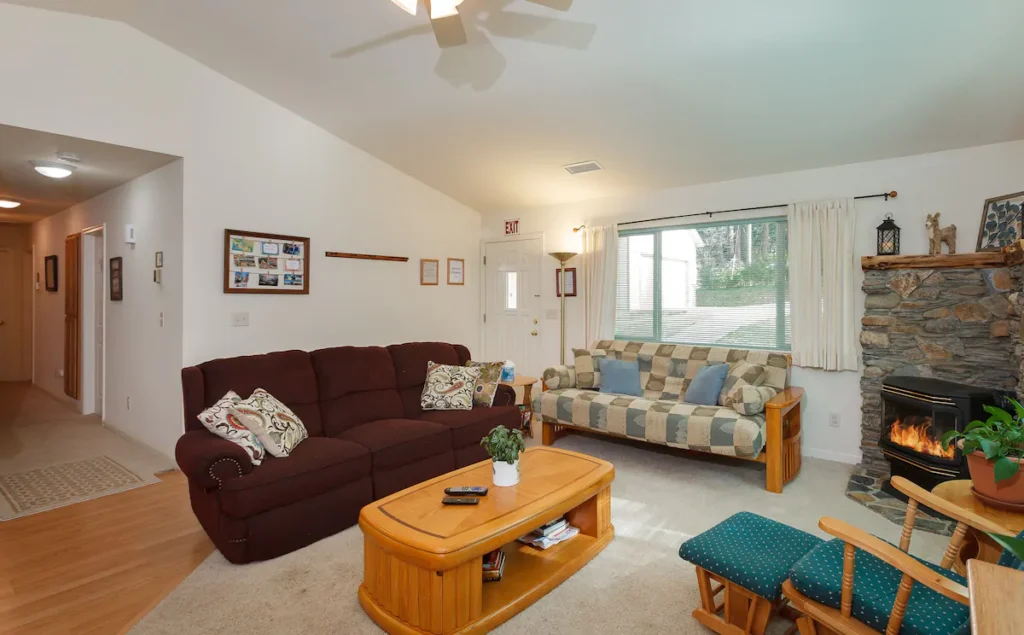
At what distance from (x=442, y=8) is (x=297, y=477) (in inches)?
89.6

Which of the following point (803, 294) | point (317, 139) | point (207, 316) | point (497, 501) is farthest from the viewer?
point (317, 139)

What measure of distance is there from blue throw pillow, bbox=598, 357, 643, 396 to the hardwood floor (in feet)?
10.1

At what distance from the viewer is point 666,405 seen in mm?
3963

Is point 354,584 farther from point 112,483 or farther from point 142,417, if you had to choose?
point 142,417

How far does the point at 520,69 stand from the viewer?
3.42 meters

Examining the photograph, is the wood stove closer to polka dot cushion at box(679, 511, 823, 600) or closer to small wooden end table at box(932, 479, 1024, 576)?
small wooden end table at box(932, 479, 1024, 576)

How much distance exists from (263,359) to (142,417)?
1.90 m

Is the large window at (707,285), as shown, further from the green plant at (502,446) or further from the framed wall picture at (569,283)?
the green plant at (502,446)

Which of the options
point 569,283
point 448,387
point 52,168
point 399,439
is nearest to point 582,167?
point 569,283

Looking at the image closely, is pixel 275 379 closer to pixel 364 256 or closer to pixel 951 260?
pixel 364 256

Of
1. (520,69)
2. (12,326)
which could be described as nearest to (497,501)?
(520,69)

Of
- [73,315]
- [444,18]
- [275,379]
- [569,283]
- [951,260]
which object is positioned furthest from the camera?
[73,315]

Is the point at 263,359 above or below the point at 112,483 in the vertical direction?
above

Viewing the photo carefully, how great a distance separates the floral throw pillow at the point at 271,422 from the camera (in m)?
2.84
